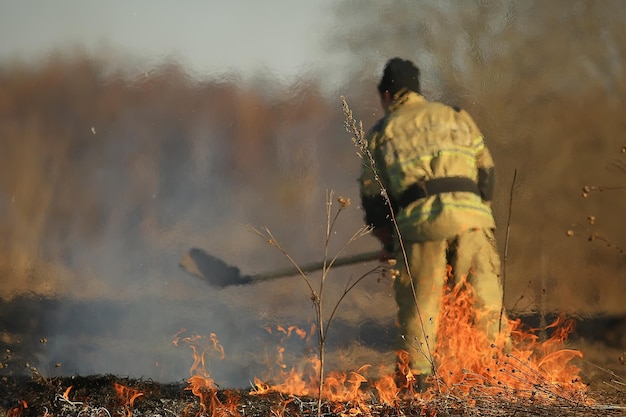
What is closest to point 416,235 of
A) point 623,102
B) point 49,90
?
point 623,102

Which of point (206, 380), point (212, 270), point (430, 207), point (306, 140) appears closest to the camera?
point (430, 207)

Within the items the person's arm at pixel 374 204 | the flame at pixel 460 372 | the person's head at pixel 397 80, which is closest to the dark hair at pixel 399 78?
the person's head at pixel 397 80

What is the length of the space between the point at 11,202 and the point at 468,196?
13.8ft

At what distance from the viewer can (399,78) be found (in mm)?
5688

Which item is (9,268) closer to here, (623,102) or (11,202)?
(11,202)

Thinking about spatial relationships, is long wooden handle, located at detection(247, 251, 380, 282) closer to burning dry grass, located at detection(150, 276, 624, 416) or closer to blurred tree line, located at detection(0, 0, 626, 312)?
burning dry grass, located at detection(150, 276, 624, 416)

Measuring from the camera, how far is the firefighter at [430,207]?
17.7 ft

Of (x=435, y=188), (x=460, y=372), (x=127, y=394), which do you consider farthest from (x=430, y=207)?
(x=127, y=394)

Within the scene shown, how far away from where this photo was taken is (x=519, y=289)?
7.71 m

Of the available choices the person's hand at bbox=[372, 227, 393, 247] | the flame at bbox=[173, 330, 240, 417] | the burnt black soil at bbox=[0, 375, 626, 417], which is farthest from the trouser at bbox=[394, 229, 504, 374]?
the flame at bbox=[173, 330, 240, 417]

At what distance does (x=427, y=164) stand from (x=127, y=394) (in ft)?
8.01

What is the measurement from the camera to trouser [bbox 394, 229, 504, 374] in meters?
5.39

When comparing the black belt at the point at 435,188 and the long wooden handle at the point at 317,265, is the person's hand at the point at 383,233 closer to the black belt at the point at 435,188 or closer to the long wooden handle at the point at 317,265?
the black belt at the point at 435,188

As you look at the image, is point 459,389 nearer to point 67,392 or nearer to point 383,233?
point 383,233
